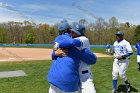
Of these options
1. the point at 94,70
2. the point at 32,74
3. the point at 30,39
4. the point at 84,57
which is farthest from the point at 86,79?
the point at 30,39

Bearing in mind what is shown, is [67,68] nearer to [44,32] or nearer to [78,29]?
[78,29]

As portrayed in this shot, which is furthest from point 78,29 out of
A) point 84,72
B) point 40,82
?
point 40,82

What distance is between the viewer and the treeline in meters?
92.1

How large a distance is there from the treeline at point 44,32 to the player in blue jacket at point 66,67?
274 ft

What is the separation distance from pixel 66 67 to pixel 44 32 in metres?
99.3

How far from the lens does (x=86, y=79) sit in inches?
239

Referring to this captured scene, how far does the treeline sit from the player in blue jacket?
8356 cm

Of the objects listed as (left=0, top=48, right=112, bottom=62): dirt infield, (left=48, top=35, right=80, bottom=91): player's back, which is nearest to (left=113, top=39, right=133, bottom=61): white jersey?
(left=48, top=35, right=80, bottom=91): player's back

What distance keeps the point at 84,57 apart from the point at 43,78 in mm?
7622

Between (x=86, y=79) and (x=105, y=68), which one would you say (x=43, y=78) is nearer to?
(x=105, y=68)

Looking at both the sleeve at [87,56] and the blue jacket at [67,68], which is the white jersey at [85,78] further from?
the blue jacket at [67,68]

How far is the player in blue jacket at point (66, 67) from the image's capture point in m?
5.38

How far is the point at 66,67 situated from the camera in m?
5.39

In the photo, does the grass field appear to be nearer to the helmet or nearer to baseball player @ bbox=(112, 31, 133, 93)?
baseball player @ bbox=(112, 31, 133, 93)
